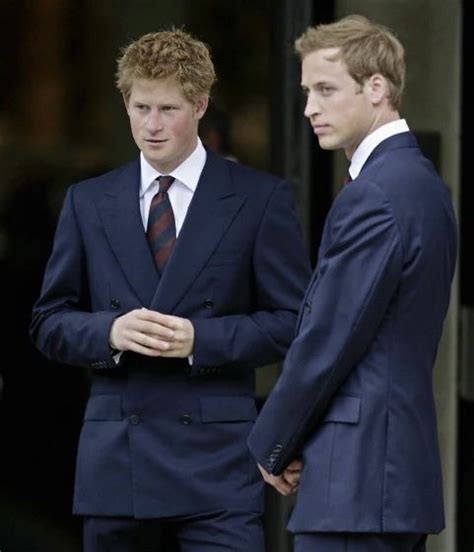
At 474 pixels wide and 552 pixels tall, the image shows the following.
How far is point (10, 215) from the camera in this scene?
6.88 meters

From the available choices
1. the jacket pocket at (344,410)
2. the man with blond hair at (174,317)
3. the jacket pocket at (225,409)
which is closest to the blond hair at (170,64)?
the man with blond hair at (174,317)

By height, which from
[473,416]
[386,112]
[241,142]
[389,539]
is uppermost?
[386,112]

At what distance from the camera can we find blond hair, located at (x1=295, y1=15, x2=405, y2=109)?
460 centimetres

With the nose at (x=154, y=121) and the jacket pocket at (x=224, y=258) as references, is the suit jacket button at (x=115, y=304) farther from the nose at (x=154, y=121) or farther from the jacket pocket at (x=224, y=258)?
the nose at (x=154, y=121)

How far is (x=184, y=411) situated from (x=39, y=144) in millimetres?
1962

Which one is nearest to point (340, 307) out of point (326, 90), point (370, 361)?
point (370, 361)

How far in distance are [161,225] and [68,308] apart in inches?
14.1

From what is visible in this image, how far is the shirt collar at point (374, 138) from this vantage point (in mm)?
4621

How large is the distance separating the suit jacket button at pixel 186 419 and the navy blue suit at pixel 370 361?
0.71 m

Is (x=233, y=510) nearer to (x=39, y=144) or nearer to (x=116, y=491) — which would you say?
(x=116, y=491)

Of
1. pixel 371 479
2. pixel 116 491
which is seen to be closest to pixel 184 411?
pixel 116 491

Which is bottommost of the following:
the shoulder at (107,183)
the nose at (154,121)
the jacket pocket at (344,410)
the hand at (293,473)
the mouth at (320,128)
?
the hand at (293,473)

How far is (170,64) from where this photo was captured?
204 inches

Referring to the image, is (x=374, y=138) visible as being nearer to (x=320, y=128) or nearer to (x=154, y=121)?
(x=320, y=128)
